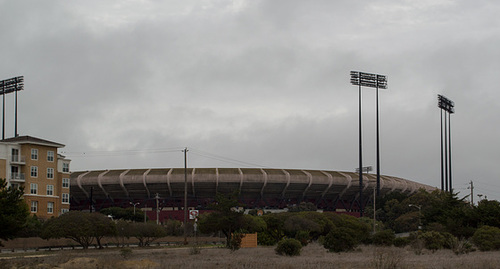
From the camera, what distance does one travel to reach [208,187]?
419ft

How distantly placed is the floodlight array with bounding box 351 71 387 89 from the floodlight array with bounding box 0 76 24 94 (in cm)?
5875

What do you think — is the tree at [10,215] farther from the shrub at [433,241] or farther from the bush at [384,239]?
the shrub at [433,241]

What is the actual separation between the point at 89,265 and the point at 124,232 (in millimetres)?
32913

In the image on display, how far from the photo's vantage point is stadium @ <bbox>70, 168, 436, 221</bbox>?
12450cm

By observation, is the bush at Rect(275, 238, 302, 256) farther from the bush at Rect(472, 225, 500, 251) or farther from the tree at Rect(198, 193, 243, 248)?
the bush at Rect(472, 225, 500, 251)

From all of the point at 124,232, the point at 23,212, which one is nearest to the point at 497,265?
the point at 23,212

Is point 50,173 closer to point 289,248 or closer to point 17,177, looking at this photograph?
point 17,177

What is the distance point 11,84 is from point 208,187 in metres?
41.9

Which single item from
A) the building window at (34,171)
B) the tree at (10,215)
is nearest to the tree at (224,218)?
the tree at (10,215)

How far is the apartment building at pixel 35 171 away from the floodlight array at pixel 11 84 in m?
20.1

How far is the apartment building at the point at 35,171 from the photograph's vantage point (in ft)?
291

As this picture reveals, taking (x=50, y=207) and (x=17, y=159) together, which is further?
(x=50, y=207)

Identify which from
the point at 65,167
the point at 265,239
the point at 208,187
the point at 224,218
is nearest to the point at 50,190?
the point at 65,167

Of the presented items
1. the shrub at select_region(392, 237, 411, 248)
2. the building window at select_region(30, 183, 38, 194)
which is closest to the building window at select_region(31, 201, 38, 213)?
the building window at select_region(30, 183, 38, 194)
